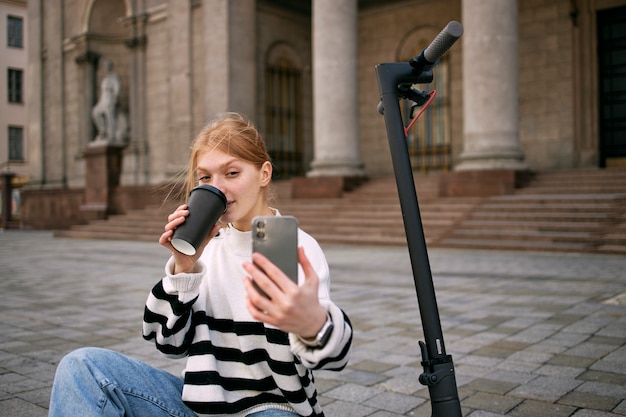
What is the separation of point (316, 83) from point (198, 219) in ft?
53.0

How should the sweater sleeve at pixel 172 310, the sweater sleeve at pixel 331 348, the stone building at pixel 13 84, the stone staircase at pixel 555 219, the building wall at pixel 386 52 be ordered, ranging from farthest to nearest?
the stone building at pixel 13 84
the building wall at pixel 386 52
the stone staircase at pixel 555 219
the sweater sleeve at pixel 172 310
the sweater sleeve at pixel 331 348

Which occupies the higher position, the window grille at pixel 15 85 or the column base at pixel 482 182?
the window grille at pixel 15 85

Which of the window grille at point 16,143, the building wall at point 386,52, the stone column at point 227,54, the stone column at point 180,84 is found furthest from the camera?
the window grille at point 16,143

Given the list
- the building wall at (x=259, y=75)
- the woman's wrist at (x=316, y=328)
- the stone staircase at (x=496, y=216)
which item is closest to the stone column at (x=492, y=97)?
the stone staircase at (x=496, y=216)

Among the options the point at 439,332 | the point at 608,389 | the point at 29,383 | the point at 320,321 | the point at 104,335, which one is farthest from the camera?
the point at 104,335

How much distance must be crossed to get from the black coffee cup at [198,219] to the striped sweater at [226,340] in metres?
0.21

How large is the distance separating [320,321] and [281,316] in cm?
14

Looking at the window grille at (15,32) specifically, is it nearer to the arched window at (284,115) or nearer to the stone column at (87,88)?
the stone column at (87,88)

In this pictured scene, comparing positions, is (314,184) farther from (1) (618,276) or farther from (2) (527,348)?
(2) (527,348)

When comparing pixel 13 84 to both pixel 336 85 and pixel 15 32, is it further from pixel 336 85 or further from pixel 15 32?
pixel 336 85

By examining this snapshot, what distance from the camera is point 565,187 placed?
14.2 meters

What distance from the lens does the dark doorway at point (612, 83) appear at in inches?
721

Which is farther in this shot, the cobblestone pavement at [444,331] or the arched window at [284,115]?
the arched window at [284,115]

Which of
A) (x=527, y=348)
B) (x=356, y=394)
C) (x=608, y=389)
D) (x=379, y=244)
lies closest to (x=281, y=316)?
(x=356, y=394)
